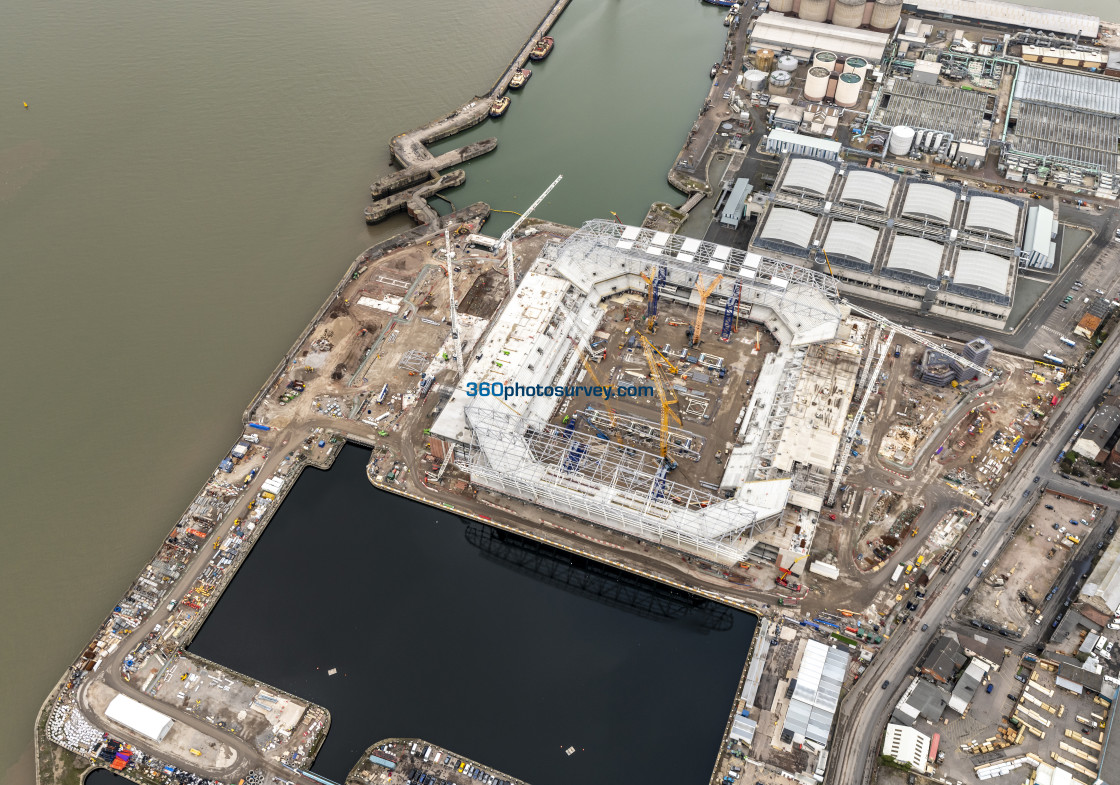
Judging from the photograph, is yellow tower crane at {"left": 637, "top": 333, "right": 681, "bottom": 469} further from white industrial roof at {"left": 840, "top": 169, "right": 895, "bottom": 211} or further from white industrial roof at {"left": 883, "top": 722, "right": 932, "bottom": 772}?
white industrial roof at {"left": 840, "top": 169, "right": 895, "bottom": 211}

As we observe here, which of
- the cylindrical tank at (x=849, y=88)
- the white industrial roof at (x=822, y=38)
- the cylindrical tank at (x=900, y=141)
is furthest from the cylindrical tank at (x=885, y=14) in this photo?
the cylindrical tank at (x=900, y=141)

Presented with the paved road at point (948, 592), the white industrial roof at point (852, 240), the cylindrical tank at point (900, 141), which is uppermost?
the cylindrical tank at point (900, 141)

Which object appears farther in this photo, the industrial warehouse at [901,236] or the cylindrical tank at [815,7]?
the cylindrical tank at [815,7]

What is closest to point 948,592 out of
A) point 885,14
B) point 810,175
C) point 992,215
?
point 992,215

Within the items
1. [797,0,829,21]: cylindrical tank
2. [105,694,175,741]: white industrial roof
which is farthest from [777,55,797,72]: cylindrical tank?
[105,694,175,741]: white industrial roof

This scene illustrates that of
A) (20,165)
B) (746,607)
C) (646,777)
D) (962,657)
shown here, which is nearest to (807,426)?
(746,607)

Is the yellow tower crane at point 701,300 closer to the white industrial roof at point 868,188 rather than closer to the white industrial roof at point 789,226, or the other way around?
the white industrial roof at point 789,226

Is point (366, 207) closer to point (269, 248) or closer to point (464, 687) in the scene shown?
point (269, 248)
